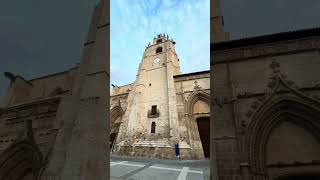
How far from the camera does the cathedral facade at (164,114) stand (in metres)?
15.2

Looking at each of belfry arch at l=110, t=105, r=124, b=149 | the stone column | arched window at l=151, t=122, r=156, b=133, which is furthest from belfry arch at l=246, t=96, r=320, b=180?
belfry arch at l=110, t=105, r=124, b=149

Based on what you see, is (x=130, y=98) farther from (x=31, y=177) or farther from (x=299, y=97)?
(x=299, y=97)

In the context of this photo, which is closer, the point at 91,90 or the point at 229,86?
the point at 229,86

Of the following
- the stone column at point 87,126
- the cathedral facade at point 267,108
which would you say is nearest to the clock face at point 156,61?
the stone column at point 87,126

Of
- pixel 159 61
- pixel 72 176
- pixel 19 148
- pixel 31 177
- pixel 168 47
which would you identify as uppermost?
pixel 168 47

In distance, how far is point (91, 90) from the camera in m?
6.97

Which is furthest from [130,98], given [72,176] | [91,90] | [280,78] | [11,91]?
[280,78]

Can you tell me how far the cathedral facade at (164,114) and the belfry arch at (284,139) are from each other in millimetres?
9721

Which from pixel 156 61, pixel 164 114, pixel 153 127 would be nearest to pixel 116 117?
pixel 153 127

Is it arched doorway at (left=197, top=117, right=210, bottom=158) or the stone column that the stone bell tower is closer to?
arched doorway at (left=197, top=117, right=210, bottom=158)

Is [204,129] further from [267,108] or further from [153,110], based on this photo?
[267,108]

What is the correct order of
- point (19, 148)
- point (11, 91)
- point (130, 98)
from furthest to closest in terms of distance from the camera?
point (130, 98), point (11, 91), point (19, 148)

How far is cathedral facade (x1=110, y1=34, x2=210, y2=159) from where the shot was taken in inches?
600

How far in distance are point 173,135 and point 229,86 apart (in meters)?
10.5
